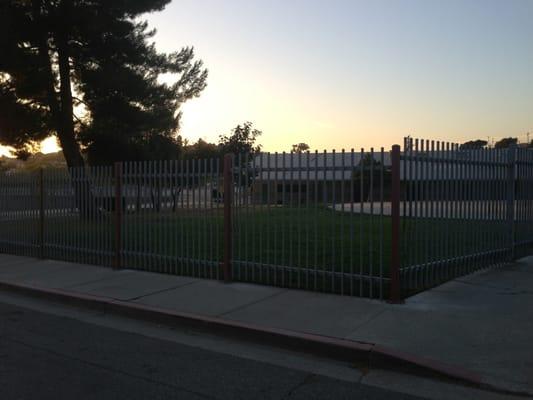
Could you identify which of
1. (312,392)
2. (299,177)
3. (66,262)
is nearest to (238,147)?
(66,262)

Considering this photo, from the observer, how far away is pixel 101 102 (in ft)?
70.2

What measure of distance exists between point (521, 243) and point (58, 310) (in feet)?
27.6

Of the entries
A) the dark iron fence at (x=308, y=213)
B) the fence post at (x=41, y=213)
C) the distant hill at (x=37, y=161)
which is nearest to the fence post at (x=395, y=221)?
the dark iron fence at (x=308, y=213)

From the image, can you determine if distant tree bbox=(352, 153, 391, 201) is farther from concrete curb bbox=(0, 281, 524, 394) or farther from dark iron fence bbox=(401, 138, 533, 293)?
concrete curb bbox=(0, 281, 524, 394)

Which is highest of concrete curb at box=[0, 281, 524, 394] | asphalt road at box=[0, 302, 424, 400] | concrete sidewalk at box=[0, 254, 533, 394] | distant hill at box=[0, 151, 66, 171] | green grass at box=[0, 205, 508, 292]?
distant hill at box=[0, 151, 66, 171]

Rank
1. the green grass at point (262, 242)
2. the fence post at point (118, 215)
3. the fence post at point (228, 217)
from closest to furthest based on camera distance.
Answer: the green grass at point (262, 242) < the fence post at point (228, 217) < the fence post at point (118, 215)

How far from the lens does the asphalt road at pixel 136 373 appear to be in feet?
17.2

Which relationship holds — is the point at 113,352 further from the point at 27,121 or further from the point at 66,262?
the point at 27,121

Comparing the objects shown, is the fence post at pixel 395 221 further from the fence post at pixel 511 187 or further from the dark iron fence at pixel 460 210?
the fence post at pixel 511 187

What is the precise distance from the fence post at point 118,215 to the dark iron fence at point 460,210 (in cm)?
563

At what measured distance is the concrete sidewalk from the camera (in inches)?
235

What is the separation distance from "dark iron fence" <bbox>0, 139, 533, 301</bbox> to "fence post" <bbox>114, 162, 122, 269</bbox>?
2cm

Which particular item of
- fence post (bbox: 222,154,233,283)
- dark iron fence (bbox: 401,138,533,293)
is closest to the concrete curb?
fence post (bbox: 222,154,233,283)

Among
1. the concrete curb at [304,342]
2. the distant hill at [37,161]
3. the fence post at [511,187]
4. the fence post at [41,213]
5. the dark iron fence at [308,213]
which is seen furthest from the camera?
the distant hill at [37,161]
